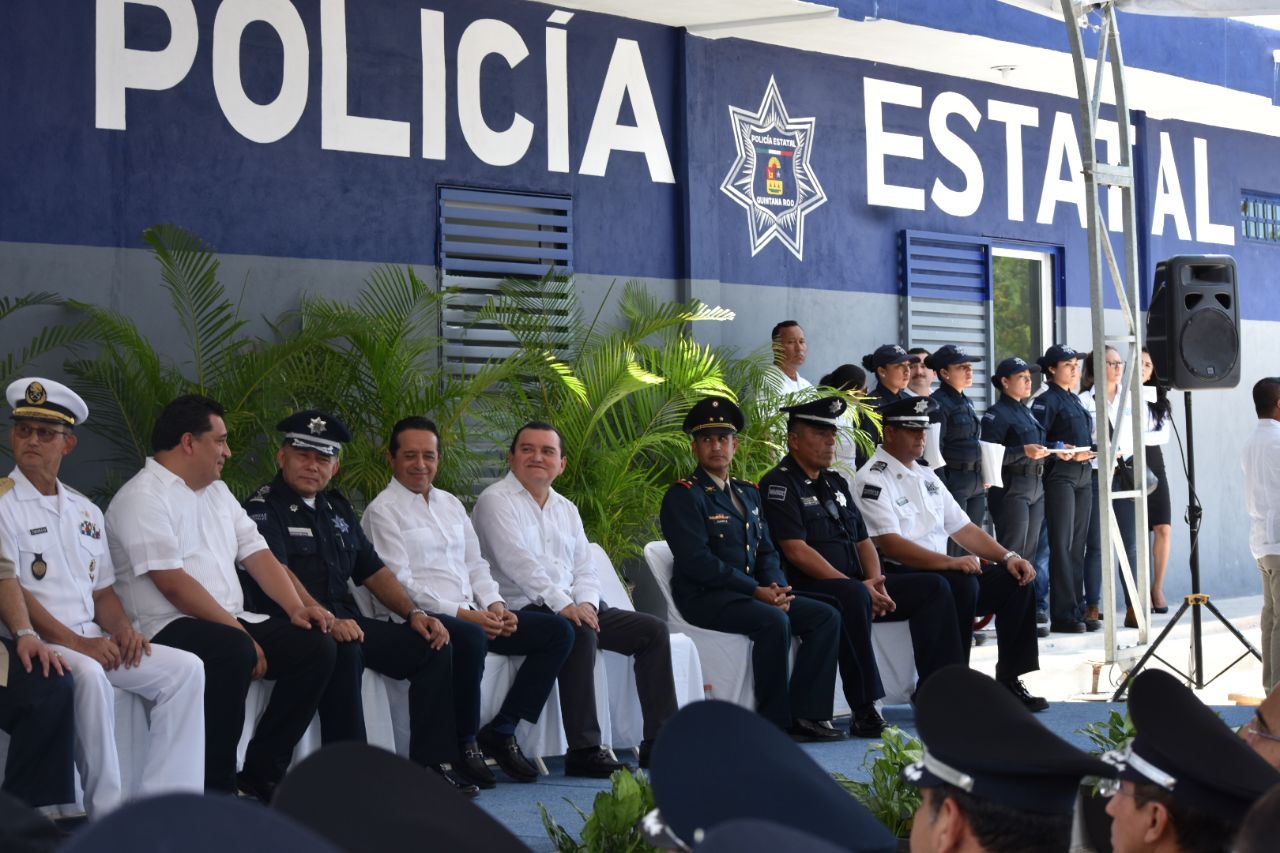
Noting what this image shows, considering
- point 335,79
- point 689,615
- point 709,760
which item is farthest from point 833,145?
point 709,760

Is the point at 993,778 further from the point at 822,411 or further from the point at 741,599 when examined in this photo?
the point at 822,411

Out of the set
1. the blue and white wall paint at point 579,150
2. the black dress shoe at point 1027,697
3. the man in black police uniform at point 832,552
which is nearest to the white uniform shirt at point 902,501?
the man in black police uniform at point 832,552

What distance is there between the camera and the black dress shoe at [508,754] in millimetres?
6449

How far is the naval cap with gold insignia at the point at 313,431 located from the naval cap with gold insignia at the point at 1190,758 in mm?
4258

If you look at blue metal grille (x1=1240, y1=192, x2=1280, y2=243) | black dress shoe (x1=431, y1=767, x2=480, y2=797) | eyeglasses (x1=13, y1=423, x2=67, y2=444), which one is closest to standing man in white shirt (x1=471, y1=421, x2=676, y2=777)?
black dress shoe (x1=431, y1=767, x2=480, y2=797)

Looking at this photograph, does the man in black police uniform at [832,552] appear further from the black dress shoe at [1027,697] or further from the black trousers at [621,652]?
the black trousers at [621,652]

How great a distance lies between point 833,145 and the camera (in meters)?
10.8

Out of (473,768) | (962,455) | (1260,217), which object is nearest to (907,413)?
(962,455)

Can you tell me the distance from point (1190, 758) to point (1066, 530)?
27.6 ft

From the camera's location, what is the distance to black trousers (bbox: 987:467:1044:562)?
33.7ft

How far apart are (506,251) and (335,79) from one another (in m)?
1.32

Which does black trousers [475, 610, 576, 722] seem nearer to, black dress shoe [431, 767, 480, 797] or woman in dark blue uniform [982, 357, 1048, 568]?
black dress shoe [431, 767, 480, 797]

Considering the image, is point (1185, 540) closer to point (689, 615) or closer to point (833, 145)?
point (833, 145)

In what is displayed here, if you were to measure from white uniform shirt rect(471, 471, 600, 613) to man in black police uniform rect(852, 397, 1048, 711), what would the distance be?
168 centimetres
